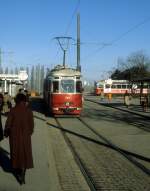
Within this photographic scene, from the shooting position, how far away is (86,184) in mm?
10914

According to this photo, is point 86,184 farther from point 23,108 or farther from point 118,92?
point 118,92

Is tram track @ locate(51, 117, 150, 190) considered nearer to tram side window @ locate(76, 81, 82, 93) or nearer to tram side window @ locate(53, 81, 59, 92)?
tram side window @ locate(76, 81, 82, 93)

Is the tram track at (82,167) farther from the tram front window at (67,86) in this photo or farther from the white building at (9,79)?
the white building at (9,79)

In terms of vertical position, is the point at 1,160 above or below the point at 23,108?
below

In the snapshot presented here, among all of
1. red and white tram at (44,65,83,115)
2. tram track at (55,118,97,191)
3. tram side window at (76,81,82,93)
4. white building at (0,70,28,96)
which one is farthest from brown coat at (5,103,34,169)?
white building at (0,70,28,96)

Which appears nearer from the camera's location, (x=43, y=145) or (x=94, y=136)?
(x=43, y=145)

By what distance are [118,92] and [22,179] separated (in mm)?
88304

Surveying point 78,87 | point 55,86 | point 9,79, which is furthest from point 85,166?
point 9,79

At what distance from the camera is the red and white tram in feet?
111

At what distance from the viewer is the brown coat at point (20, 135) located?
990 cm

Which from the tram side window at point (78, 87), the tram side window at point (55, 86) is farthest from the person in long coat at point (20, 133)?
the tram side window at point (55, 86)

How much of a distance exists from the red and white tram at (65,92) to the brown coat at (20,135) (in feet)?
77.7

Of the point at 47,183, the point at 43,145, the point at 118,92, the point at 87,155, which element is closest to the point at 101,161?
the point at 87,155

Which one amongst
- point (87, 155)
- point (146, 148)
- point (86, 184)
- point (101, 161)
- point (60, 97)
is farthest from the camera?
point (60, 97)
